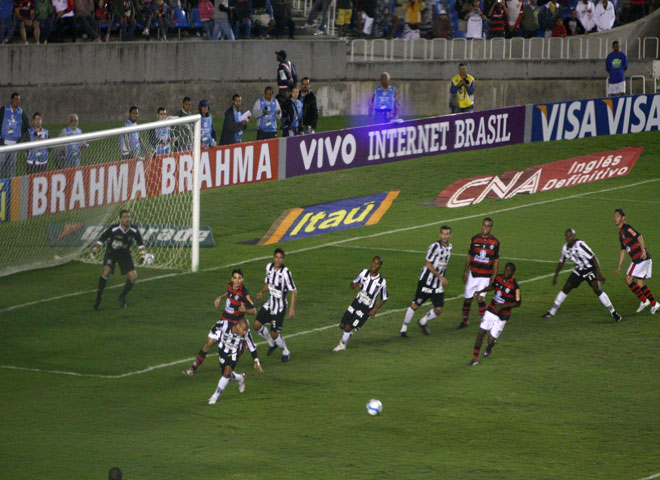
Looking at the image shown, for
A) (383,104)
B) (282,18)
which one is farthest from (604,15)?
(383,104)

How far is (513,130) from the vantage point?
3794 centimetres

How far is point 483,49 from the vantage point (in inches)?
1758

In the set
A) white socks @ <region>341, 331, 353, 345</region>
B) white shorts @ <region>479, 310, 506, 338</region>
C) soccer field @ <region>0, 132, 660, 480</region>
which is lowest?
soccer field @ <region>0, 132, 660, 480</region>

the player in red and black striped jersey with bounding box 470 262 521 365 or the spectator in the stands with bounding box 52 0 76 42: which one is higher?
the spectator in the stands with bounding box 52 0 76 42

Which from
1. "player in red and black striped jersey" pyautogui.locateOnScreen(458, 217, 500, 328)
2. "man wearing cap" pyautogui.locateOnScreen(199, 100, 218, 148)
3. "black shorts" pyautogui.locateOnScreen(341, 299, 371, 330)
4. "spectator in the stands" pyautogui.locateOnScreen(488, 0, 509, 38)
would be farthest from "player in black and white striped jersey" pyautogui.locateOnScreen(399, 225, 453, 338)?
"spectator in the stands" pyautogui.locateOnScreen(488, 0, 509, 38)

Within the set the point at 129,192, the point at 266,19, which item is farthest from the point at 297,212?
the point at 266,19

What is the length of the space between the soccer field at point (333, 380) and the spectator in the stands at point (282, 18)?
1314 centimetres

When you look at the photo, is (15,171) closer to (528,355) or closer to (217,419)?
(217,419)

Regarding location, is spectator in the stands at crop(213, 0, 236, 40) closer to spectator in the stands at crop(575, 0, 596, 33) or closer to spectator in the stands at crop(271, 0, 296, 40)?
spectator in the stands at crop(271, 0, 296, 40)

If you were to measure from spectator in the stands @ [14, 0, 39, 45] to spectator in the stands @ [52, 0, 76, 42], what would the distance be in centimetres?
87

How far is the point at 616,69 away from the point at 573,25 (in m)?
5.10

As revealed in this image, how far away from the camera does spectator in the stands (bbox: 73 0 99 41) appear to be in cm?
3700

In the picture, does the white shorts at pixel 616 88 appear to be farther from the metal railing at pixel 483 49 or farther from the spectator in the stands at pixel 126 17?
the spectator in the stands at pixel 126 17

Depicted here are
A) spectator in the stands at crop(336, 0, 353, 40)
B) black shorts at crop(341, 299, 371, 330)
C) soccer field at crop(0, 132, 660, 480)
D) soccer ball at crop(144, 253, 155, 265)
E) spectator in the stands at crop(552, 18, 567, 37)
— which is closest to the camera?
soccer field at crop(0, 132, 660, 480)
